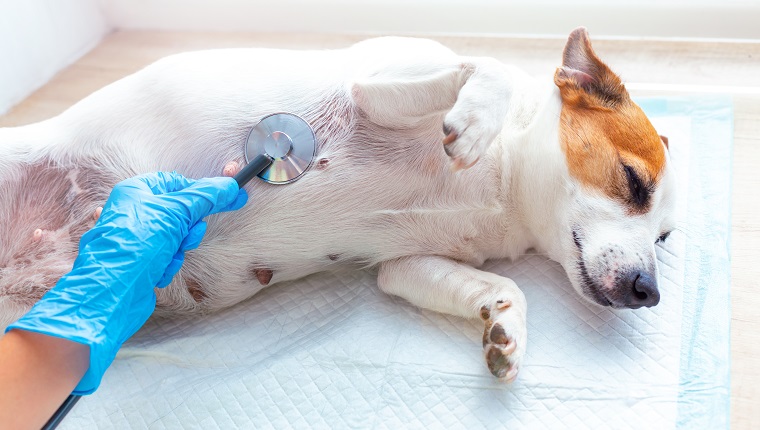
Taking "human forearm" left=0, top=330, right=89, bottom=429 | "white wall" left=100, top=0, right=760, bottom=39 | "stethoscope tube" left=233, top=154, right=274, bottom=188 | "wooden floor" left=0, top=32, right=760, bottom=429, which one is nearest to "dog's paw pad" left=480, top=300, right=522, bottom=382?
"wooden floor" left=0, top=32, right=760, bottom=429

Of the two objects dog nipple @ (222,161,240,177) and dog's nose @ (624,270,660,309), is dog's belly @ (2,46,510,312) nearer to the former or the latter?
dog nipple @ (222,161,240,177)

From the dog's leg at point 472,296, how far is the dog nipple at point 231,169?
0.43 meters

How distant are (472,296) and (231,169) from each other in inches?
24.2

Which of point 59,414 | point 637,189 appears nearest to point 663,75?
point 637,189

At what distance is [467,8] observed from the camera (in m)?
2.51

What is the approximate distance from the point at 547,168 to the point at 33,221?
116cm

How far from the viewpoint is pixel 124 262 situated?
1.22 meters

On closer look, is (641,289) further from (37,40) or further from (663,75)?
(37,40)

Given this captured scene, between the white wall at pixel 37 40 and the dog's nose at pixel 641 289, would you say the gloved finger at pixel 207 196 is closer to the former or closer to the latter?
the dog's nose at pixel 641 289

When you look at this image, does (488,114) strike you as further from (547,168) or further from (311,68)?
(311,68)

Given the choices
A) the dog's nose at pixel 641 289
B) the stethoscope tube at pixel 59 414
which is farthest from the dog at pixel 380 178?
the stethoscope tube at pixel 59 414

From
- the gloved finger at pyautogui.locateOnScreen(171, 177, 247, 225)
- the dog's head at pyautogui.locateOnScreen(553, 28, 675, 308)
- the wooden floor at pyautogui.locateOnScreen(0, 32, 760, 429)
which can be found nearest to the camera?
the gloved finger at pyautogui.locateOnScreen(171, 177, 247, 225)

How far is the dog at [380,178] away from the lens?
1.49 meters

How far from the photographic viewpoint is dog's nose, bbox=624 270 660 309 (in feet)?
4.72
